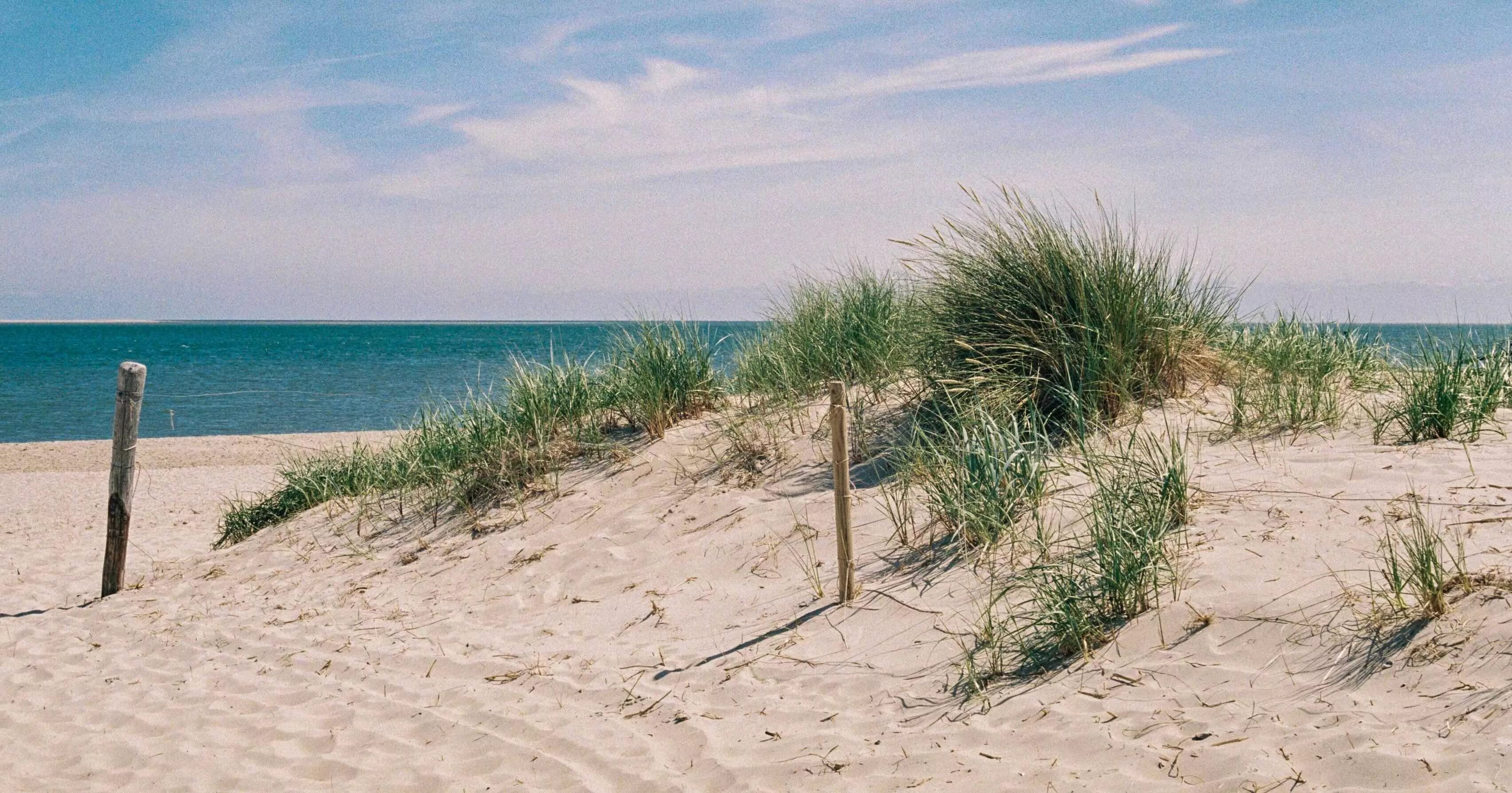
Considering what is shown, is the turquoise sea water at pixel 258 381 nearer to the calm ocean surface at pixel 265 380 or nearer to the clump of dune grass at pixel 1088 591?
the calm ocean surface at pixel 265 380

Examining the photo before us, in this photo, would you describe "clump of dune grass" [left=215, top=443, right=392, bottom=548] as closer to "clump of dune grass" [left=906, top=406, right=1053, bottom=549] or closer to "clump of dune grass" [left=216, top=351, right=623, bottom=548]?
"clump of dune grass" [left=216, top=351, right=623, bottom=548]

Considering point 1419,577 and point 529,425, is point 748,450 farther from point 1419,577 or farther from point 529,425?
point 1419,577

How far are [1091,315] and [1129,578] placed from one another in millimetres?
2960

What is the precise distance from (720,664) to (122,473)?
5512mm

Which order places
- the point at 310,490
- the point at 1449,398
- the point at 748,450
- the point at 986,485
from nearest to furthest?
the point at 986,485 → the point at 1449,398 → the point at 748,450 → the point at 310,490

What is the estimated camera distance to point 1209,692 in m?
3.50

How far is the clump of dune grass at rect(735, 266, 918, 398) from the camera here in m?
7.99

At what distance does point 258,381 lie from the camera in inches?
1628

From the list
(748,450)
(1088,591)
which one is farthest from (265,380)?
(1088,591)

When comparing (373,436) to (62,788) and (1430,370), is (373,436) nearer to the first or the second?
(62,788)

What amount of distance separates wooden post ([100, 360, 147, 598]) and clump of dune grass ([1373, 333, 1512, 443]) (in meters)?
8.48

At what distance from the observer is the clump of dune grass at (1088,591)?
4004 millimetres

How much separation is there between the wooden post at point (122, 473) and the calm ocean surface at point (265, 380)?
94.0 inches

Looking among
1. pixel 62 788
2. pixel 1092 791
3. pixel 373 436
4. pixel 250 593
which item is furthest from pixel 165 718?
pixel 373 436
